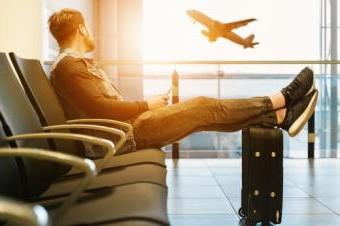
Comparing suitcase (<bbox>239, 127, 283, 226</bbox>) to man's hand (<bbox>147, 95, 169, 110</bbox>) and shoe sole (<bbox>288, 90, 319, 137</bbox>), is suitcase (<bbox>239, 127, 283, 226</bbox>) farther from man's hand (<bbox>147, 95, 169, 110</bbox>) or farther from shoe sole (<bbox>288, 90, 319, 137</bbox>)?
man's hand (<bbox>147, 95, 169, 110</bbox>)

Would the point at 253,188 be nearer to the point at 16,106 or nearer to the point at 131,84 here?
the point at 16,106

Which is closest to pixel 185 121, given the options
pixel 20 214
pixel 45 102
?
pixel 45 102

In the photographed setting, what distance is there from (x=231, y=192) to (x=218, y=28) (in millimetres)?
7392

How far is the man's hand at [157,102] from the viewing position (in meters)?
2.46

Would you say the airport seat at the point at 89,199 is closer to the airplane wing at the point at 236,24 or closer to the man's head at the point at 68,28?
the man's head at the point at 68,28

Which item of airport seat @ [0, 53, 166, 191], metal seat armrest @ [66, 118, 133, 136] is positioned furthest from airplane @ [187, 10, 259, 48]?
airport seat @ [0, 53, 166, 191]

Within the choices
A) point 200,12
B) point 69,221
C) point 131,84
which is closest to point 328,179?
point 69,221

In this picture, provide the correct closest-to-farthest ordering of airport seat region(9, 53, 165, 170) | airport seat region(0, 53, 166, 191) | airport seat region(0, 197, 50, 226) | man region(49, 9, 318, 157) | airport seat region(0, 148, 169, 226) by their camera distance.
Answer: airport seat region(0, 197, 50, 226) < airport seat region(0, 148, 169, 226) < airport seat region(0, 53, 166, 191) < airport seat region(9, 53, 165, 170) < man region(49, 9, 318, 157)

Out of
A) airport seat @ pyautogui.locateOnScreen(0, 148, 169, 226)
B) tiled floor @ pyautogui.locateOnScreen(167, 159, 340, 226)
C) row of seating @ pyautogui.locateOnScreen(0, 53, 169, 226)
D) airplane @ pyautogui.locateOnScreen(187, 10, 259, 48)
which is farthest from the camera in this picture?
airplane @ pyautogui.locateOnScreen(187, 10, 259, 48)

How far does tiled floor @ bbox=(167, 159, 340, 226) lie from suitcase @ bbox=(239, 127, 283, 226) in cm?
19

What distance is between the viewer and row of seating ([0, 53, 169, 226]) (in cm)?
104

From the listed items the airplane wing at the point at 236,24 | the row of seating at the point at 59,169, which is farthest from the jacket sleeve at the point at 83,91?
the airplane wing at the point at 236,24

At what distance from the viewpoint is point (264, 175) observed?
2.23 metres

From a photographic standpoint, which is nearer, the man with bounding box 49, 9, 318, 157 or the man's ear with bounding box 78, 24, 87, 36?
the man with bounding box 49, 9, 318, 157
